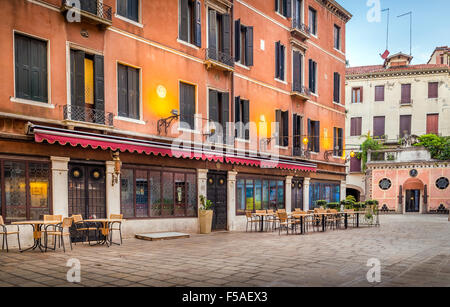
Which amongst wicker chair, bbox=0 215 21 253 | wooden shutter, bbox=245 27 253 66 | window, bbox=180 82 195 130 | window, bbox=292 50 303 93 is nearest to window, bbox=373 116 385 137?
window, bbox=292 50 303 93

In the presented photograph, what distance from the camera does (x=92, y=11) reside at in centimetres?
1071

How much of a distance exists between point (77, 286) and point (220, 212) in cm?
1001

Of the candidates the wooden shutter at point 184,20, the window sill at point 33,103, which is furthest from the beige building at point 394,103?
the window sill at point 33,103

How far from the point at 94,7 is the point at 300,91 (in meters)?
11.8

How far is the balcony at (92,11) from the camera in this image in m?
10.2

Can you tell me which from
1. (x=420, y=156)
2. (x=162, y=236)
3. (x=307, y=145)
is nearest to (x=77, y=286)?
(x=162, y=236)

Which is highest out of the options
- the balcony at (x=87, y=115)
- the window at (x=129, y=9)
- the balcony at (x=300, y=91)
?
the window at (x=129, y=9)

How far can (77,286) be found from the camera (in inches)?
209

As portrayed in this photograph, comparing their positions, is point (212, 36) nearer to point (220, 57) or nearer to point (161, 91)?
point (220, 57)

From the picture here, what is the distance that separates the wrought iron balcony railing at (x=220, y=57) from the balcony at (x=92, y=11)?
14.4ft

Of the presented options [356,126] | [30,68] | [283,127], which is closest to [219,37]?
[283,127]

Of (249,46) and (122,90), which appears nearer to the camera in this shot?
(122,90)

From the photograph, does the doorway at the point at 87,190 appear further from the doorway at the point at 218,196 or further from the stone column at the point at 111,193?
the doorway at the point at 218,196
